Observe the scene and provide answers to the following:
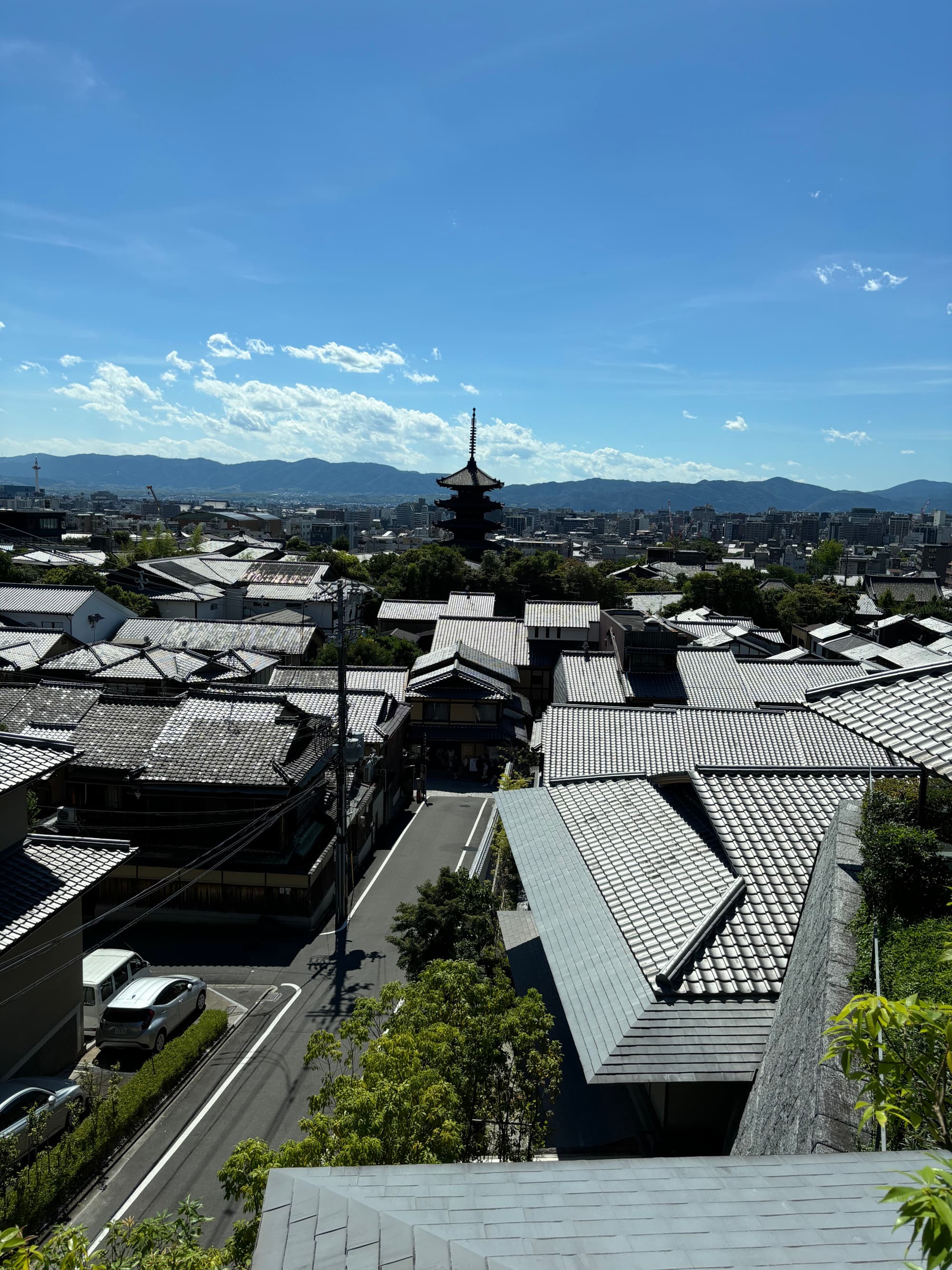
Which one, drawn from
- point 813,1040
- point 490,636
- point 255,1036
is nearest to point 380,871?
point 255,1036

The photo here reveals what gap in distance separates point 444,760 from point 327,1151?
31.6 metres

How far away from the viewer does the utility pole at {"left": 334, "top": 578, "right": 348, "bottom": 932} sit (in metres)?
19.7

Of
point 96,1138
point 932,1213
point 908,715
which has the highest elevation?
point 908,715

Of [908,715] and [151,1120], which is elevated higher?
[908,715]

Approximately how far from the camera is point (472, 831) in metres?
30.0

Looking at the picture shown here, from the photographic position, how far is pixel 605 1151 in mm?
10258

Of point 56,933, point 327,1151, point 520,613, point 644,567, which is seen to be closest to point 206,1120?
point 56,933

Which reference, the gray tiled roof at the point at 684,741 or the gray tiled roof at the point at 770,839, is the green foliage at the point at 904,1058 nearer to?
the gray tiled roof at the point at 770,839

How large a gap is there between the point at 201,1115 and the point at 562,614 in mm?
36833

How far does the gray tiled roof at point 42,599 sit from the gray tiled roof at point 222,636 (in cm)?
327

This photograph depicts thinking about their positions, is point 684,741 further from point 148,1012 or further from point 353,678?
point 353,678

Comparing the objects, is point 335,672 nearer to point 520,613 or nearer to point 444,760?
point 444,760

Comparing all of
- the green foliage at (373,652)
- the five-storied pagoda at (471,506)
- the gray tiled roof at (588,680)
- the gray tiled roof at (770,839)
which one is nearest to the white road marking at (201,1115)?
the gray tiled roof at (770,839)

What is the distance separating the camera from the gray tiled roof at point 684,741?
71.1 ft
